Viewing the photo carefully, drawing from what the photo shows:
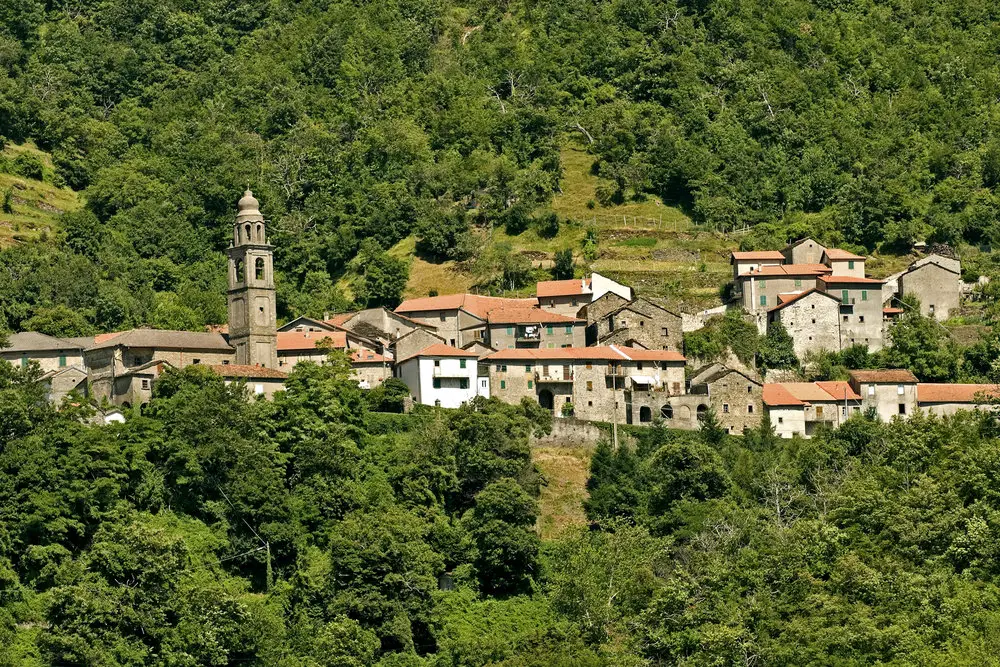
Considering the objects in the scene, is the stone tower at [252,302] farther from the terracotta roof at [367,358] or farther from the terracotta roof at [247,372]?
the terracotta roof at [367,358]

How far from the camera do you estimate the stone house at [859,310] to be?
102 m

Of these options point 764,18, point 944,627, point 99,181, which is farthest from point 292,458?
point 764,18

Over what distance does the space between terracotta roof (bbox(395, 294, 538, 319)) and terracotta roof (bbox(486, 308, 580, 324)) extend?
1329mm

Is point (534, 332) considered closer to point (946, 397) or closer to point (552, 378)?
point (552, 378)

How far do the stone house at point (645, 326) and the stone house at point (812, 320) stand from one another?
6.25 metres

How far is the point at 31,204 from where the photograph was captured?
127375 mm

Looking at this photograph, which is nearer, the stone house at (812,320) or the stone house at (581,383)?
the stone house at (581,383)

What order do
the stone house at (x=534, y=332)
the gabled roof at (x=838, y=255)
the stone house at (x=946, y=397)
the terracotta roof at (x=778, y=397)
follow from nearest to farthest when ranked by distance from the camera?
1. the terracotta roof at (x=778, y=397)
2. the stone house at (x=946, y=397)
3. the stone house at (x=534, y=332)
4. the gabled roof at (x=838, y=255)

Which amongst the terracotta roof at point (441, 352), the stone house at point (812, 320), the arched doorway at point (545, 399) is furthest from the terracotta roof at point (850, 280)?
the terracotta roof at point (441, 352)

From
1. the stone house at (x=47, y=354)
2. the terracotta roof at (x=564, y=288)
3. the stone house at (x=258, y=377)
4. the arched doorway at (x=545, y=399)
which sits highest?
the terracotta roof at (x=564, y=288)

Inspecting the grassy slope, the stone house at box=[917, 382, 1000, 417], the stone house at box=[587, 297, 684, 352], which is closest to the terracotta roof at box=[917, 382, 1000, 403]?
the stone house at box=[917, 382, 1000, 417]

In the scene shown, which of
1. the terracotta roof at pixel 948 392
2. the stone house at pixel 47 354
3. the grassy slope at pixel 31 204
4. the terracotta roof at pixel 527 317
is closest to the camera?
the stone house at pixel 47 354

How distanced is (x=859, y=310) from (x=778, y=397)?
10909 millimetres

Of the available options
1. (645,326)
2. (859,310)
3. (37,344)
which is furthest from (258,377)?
(859,310)
